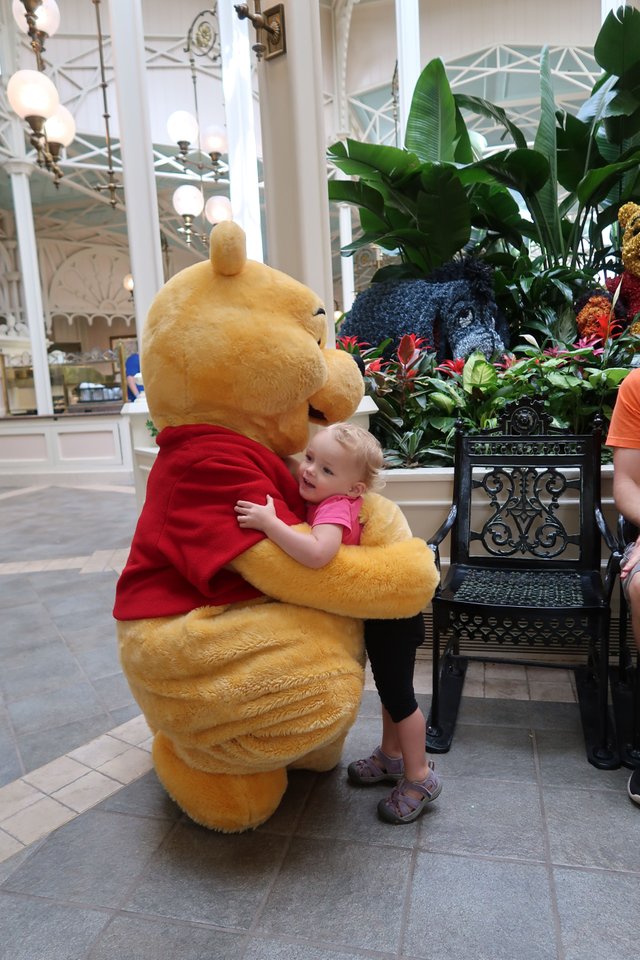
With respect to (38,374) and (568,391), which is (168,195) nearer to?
(38,374)

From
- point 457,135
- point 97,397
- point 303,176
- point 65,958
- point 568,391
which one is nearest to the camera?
point 65,958

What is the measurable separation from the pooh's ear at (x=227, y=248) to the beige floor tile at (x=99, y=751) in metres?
1.60

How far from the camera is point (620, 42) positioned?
157 inches

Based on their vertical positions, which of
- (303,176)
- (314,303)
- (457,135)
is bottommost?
(314,303)

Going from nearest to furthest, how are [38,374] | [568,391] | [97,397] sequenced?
[568,391], [38,374], [97,397]

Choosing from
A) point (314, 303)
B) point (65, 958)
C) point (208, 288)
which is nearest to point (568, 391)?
point (314, 303)

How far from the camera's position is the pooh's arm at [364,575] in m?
1.46

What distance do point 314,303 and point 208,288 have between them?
27 centimetres

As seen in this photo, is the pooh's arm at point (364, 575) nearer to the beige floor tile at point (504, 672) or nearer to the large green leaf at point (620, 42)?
the beige floor tile at point (504, 672)

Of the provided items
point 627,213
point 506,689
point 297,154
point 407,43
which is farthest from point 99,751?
point 407,43

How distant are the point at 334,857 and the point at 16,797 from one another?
1.00 m

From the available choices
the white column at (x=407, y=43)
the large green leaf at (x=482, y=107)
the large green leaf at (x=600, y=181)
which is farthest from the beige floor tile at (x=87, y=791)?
the white column at (x=407, y=43)

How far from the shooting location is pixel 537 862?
1.57 meters

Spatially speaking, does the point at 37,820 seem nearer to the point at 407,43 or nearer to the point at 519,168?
the point at 519,168
